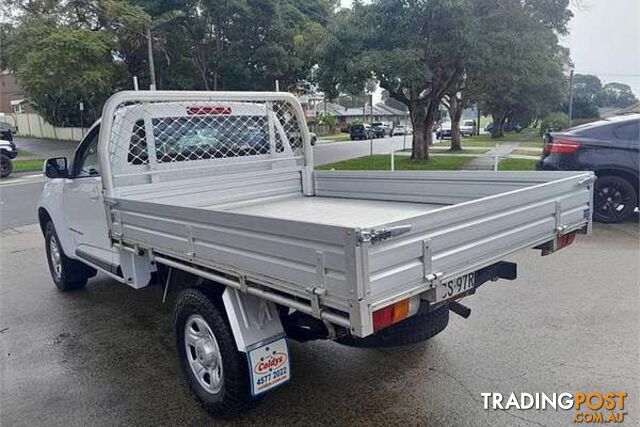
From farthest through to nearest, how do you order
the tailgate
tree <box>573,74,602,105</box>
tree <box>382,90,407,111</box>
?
1. tree <box>573,74,602,105</box>
2. tree <box>382,90,407,111</box>
3. the tailgate

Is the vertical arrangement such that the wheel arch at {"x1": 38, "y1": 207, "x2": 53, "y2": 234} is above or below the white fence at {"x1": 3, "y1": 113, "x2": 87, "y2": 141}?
below

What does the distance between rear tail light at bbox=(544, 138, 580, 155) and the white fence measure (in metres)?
34.3

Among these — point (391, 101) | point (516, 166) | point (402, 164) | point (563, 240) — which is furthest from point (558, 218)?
point (391, 101)

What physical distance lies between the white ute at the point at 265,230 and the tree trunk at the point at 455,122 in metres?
22.3

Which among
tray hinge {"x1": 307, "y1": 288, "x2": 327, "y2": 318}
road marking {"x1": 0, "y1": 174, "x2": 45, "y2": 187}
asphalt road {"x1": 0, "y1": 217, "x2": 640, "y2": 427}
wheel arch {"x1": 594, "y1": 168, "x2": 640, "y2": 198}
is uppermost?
tray hinge {"x1": 307, "y1": 288, "x2": 327, "y2": 318}

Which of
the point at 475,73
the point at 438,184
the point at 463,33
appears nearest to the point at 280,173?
the point at 438,184

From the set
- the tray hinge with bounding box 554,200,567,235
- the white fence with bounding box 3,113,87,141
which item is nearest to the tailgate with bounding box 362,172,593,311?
the tray hinge with bounding box 554,200,567,235

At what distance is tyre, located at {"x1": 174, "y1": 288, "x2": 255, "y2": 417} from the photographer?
9.70 feet

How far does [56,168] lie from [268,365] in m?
3.16

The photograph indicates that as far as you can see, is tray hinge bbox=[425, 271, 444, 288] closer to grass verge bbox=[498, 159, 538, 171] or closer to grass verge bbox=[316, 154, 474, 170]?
grass verge bbox=[498, 159, 538, 171]

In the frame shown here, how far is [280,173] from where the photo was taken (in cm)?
498

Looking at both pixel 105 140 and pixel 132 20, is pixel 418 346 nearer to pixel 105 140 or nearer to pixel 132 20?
pixel 105 140

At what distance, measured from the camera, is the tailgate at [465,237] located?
7.23ft

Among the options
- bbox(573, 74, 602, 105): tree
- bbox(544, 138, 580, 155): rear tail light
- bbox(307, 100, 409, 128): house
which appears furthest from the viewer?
bbox(307, 100, 409, 128): house
